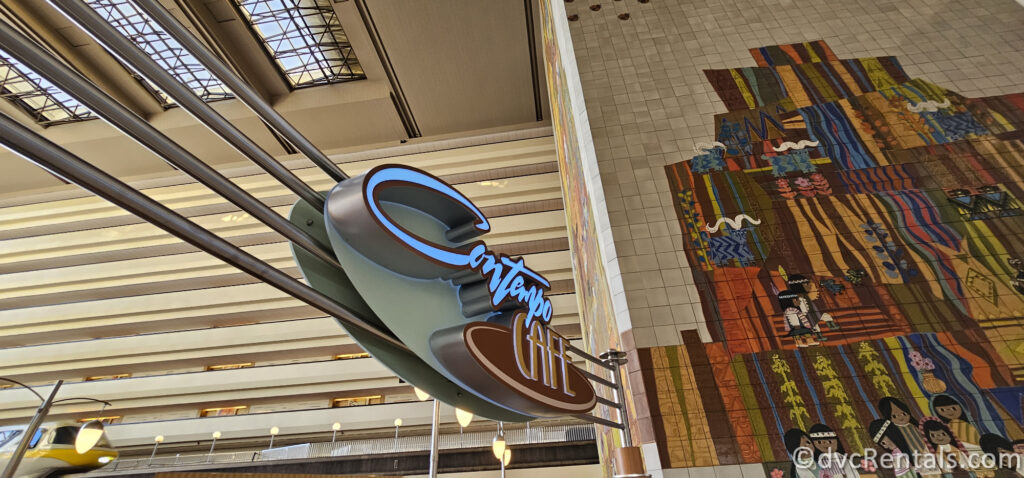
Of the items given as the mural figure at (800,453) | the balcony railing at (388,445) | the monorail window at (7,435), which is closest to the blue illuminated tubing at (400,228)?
the mural figure at (800,453)

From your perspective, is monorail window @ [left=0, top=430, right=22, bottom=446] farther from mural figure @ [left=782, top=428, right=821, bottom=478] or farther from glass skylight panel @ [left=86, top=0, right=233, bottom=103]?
mural figure @ [left=782, top=428, right=821, bottom=478]

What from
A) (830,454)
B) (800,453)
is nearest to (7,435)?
(800,453)

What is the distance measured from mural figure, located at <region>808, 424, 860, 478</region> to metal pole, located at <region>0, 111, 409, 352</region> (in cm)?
245

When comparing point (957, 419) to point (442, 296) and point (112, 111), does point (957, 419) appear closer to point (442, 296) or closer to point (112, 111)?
point (442, 296)

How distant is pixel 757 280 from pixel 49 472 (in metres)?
13.2

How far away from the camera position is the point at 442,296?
1.89m

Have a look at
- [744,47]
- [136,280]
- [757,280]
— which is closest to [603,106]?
[744,47]

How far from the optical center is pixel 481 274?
1.90 metres

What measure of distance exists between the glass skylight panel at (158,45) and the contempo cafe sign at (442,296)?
45.2ft

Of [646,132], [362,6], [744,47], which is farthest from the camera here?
[362,6]

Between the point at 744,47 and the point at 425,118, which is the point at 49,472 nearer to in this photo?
the point at 425,118

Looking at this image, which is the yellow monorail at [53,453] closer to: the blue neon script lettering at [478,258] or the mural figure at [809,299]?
the blue neon script lettering at [478,258]

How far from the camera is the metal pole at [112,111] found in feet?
2.56

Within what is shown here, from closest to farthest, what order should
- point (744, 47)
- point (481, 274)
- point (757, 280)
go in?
point (481, 274)
point (757, 280)
point (744, 47)
